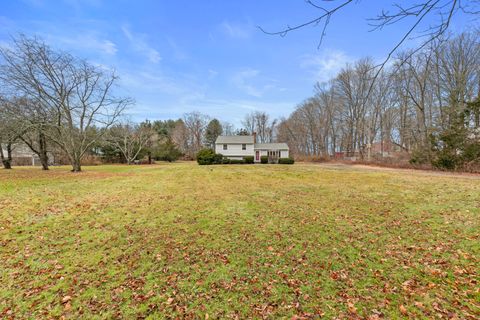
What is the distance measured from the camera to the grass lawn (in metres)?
2.42

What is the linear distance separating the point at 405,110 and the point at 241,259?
108ft

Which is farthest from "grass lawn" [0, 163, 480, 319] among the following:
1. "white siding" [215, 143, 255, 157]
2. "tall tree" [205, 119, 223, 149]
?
"tall tree" [205, 119, 223, 149]

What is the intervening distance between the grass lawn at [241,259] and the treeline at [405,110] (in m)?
2.74

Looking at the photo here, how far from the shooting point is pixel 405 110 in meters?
26.7

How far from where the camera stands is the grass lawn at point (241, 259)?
2.42 meters

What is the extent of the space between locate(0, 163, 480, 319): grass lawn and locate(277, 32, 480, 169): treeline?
9.00ft

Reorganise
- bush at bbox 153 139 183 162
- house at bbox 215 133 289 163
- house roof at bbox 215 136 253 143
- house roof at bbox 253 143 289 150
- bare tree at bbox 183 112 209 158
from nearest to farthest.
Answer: house at bbox 215 133 289 163 → house roof at bbox 215 136 253 143 → house roof at bbox 253 143 289 150 → bush at bbox 153 139 183 162 → bare tree at bbox 183 112 209 158

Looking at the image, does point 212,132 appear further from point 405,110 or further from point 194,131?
point 405,110

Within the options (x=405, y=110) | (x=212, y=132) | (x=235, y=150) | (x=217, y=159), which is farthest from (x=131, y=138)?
(x=405, y=110)

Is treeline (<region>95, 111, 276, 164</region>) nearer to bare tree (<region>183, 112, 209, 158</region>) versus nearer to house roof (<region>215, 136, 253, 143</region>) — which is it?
bare tree (<region>183, 112, 209, 158</region>)

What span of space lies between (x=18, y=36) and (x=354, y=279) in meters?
19.8

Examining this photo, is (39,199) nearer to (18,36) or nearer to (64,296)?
(64,296)

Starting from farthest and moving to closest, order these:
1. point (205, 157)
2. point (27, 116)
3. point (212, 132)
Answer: point (212, 132) → point (205, 157) → point (27, 116)

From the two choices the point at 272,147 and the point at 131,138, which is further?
the point at 272,147
